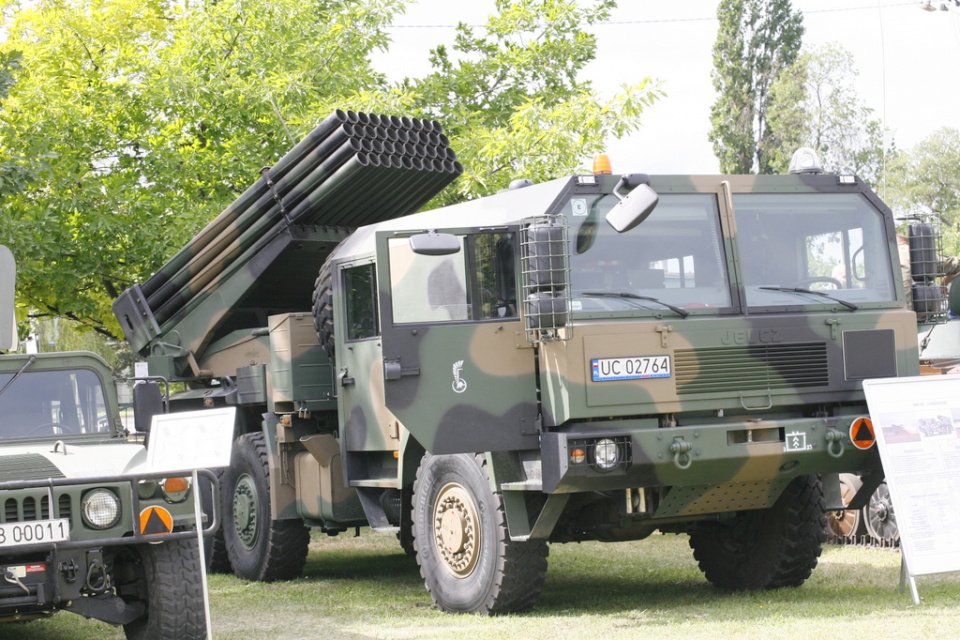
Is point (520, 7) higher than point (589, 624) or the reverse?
higher

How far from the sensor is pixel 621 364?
22.8ft

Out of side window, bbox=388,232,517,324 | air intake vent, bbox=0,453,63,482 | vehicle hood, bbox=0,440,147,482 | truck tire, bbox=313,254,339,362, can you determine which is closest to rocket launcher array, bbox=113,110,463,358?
truck tire, bbox=313,254,339,362

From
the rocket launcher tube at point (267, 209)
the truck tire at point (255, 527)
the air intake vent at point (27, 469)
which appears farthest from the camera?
the truck tire at point (255, 527)

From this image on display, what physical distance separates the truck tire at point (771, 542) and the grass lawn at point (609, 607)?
13cm

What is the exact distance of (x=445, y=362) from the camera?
283 inches

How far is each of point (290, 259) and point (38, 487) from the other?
4283mm

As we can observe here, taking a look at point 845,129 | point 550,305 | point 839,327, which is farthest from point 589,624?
point 845,129

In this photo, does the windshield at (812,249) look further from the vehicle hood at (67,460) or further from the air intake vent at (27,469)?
the air intake vent at (27,469)

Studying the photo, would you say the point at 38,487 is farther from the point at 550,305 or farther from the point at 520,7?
the point at 520,7

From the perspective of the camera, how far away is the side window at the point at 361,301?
818 cm

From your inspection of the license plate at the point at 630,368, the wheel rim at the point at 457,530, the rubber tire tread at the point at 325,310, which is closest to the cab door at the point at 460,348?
the license plate at the point at 630,368

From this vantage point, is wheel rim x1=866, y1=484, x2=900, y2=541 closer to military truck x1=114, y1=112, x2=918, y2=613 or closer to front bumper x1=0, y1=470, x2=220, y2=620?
military truck x1=114, y1=112, x2=918, y2=613

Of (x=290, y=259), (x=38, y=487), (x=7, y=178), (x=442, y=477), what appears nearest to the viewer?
(x=38, y=487)

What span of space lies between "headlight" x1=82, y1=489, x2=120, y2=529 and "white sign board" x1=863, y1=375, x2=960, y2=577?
415 centimetres
